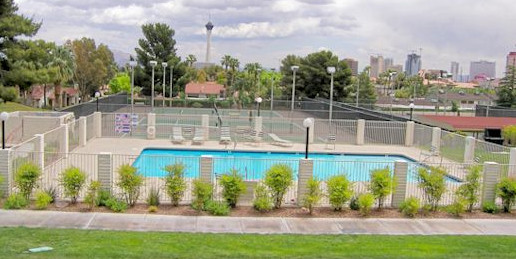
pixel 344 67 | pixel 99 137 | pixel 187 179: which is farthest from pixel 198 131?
pixel 344 67

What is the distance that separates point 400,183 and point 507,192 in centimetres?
299

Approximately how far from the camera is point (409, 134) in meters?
29.1

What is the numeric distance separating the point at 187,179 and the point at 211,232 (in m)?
4.09

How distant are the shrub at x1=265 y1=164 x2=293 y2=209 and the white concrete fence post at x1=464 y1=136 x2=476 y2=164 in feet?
36.7

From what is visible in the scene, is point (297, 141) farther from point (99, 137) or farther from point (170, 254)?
point (170, 254)

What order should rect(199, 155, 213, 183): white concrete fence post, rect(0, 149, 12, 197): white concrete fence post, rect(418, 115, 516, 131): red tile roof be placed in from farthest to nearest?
1. rect(418, 115, 516, 131): red tile roof
2. rect(199, 155, 213, 183): white concrete fence post
3. rect(0, 149, 12, 197): white concrete fence post

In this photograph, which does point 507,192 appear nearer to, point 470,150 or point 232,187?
point 232,187

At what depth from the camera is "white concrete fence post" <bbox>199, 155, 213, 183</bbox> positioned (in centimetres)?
1481

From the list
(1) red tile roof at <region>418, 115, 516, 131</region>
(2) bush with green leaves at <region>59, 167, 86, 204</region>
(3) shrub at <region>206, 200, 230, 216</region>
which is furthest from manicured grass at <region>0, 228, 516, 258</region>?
(1) red tile roof at <region>418, 115, 516, 131</region>

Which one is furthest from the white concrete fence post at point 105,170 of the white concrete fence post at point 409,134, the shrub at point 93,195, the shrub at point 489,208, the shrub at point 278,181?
the white concrete fence post at point 409,134

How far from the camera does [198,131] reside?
28.3 m

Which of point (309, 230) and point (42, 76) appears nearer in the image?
point (309, 230)

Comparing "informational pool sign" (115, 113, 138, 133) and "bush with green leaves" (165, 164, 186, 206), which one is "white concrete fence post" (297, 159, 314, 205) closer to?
"bush with green leaves" (165, 164, 186, 206)

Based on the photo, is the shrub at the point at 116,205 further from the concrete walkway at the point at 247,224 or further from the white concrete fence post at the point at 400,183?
the white concrete fence post at the point at 400,183
